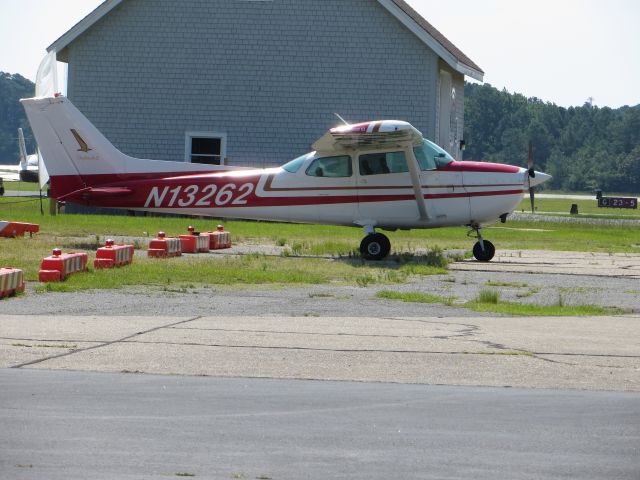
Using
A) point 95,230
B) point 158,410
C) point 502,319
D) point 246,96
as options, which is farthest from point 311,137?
point 158,410

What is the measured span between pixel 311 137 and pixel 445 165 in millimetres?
11979

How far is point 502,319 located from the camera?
12.6m

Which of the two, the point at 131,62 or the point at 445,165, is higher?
the point at 131,62

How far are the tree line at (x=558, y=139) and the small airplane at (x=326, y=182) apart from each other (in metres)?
120

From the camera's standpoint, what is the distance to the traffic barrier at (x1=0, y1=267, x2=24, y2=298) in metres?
13.2

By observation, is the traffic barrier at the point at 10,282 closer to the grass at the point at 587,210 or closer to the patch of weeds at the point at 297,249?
the patch of weeds at the point at 297,249

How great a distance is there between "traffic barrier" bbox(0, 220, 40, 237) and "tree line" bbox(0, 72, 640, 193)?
12071cm

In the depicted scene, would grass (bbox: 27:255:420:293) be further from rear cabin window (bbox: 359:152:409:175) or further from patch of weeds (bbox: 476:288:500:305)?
Answer: rear cabin window (bbox: 359:152:409:175)

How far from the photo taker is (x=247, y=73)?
32969 mm

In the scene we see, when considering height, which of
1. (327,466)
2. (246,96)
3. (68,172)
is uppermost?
(246,96)

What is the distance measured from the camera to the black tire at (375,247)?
20.6 metres

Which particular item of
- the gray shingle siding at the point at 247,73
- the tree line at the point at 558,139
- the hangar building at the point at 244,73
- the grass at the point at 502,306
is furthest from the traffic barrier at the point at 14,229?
the tree line at the point at 558,139

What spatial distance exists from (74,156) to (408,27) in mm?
12200

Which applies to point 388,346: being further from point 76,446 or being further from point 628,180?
point 628,180
